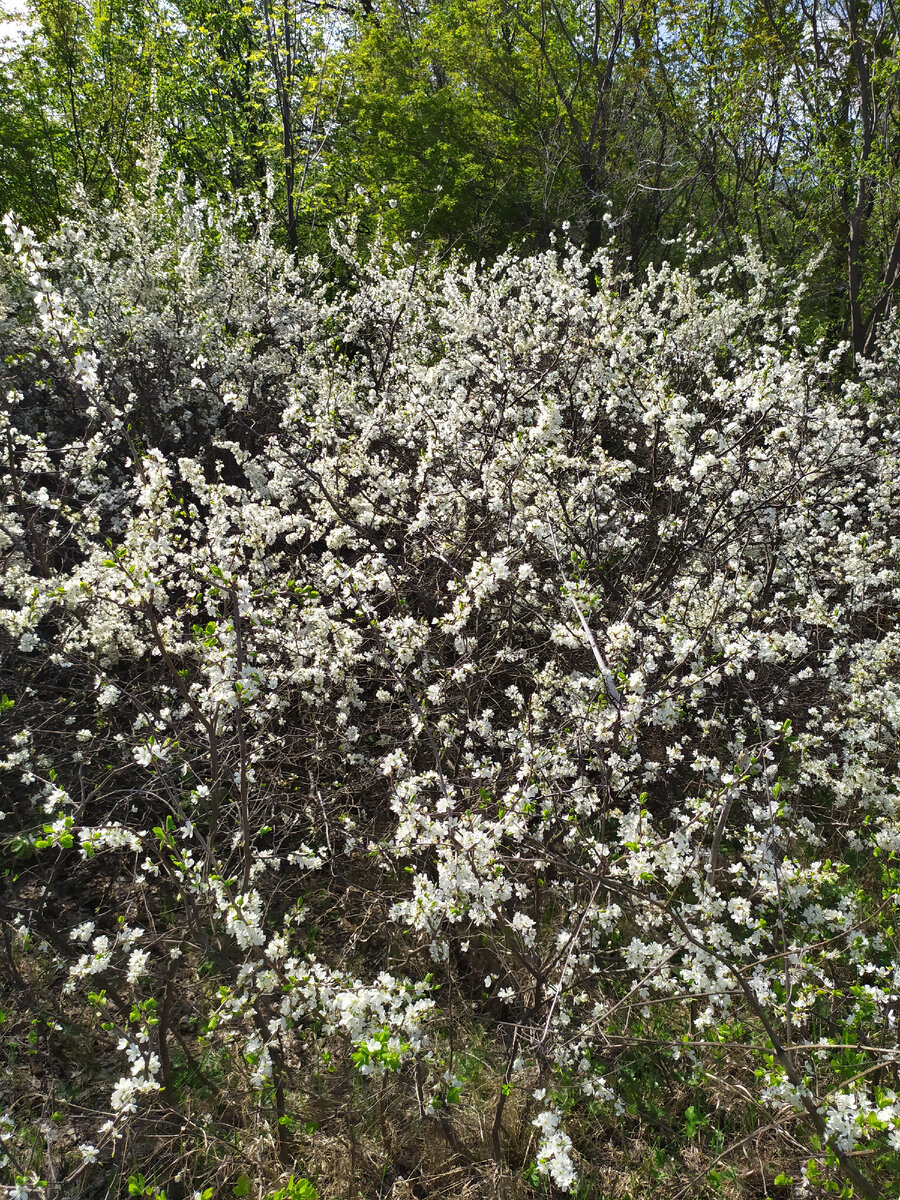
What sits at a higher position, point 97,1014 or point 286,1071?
point 286,1071

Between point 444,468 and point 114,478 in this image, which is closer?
point 444,468

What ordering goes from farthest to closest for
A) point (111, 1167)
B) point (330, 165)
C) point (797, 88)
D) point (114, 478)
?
1. point (330, 165)
2. point (797, 88)
3. point (114, 478)
4. point (111, 1167)

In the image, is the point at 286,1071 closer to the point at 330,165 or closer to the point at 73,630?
the point at 73,630

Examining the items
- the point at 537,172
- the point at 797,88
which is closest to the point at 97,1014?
the point at 797,88

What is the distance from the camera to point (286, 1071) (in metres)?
2.85

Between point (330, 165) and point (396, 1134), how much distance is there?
641 inches

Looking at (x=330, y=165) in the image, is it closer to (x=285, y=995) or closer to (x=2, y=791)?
(x=2, y=791)

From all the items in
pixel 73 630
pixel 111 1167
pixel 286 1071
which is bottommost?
pixel 111 1167

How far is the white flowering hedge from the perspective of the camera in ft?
8.98

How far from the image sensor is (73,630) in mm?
4031

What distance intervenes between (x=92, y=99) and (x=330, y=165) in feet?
14.3

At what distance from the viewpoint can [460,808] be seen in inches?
127

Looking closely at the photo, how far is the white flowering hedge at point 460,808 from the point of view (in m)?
2.74

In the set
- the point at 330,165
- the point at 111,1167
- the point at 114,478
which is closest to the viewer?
the point at 111,1167
